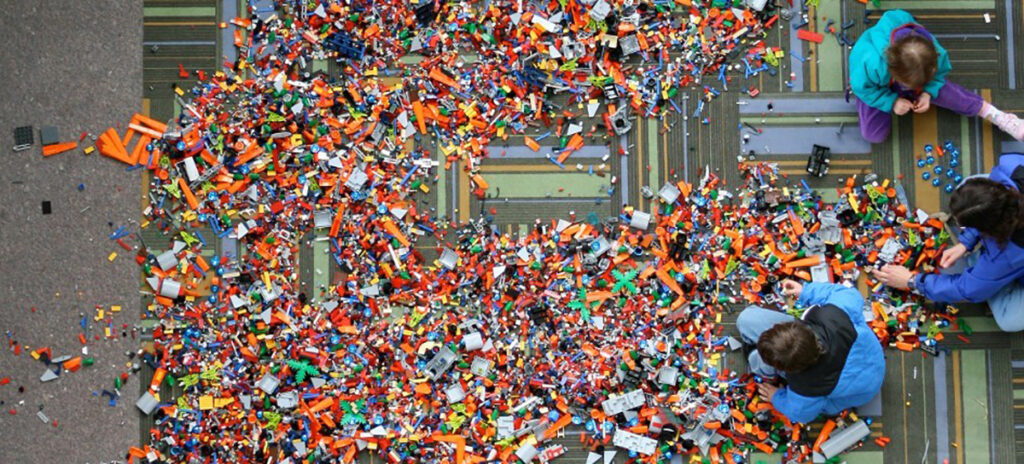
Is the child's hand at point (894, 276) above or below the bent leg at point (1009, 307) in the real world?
above

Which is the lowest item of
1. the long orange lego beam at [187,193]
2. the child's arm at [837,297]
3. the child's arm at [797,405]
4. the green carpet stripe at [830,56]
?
the child's arm at [797,405]

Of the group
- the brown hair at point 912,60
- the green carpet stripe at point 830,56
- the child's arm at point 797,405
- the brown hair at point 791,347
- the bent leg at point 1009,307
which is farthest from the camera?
the green carpet stripe at point 830,56

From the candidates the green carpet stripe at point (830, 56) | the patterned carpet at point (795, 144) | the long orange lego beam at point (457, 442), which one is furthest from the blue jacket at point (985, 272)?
the long orange lego beam at point (457, 442)

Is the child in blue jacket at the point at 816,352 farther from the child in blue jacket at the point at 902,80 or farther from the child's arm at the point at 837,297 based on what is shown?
the child in blue jacket at the point at 902,80

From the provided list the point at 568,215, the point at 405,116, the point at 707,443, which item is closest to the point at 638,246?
the point at 568,215

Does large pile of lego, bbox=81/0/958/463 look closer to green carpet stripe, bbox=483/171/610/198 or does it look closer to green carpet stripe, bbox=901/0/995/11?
green carpet stripe, bbox=483/171/610/198

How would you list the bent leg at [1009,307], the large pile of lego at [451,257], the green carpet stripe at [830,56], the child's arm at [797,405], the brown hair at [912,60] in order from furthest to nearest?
the green carpet stripe at [830,56] → the large pile of lego at [451,257] → the bent leg at [1009,307] → the child's arm at [797,405] → the brown hair at [912,60]

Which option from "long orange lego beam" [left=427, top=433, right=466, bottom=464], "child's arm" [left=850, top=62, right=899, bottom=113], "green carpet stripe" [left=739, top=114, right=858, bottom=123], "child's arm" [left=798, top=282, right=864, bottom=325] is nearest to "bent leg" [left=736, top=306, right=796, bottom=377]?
"child's arm" [left=798, top=282, right=864, bottom=325]
